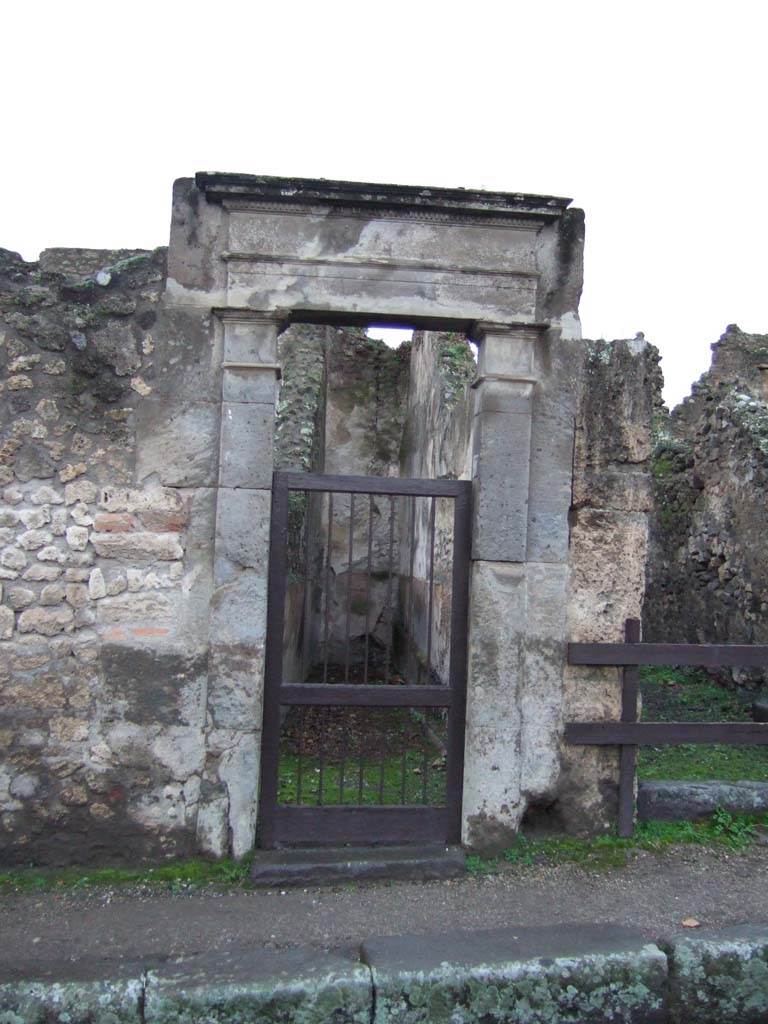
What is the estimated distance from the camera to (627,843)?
4.14 metres

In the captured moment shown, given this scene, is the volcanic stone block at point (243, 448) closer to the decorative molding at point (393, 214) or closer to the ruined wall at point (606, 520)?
the decorative molding at point (393, 214)

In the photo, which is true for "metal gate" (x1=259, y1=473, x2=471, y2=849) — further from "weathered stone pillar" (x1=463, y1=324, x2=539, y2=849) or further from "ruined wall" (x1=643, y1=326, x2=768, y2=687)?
"ruined wall" (x1=643, y1=326, x2=768, y2=687)

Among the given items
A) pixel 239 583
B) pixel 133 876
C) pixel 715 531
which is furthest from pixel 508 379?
pixel 715 531

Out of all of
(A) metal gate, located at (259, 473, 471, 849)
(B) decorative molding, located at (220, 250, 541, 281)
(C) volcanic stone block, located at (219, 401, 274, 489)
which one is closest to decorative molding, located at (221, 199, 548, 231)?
(B) decorative molding, located at (220, 250, 541, 281)

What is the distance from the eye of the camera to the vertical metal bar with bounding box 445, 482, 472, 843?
4.11m

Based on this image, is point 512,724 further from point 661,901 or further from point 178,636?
point 178,636

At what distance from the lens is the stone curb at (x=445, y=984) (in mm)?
2842

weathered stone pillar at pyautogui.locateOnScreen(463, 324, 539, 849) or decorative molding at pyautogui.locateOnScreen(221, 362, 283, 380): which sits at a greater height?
decorative molding at pyautogui.locateOnScreen(221, 362, 283, 380)

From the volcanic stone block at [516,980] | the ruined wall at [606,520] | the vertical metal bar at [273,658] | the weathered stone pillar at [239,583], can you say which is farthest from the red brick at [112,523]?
the ruined wall at [606,520]

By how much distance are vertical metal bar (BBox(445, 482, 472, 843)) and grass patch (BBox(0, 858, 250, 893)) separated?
1.09 m

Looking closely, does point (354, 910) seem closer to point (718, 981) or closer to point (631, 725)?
point (718, 981)

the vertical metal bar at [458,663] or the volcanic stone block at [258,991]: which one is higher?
the vertical metal bar at [458,663]

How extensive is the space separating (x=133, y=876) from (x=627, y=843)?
2.50 m

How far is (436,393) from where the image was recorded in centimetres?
762
